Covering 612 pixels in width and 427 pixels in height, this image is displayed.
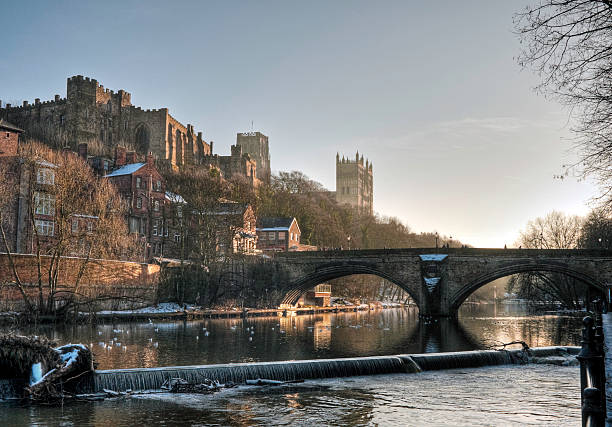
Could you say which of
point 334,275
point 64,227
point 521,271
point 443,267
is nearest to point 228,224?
point 334,275

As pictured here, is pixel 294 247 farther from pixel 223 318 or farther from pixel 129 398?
pixel 129 398

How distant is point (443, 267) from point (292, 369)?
119 feet

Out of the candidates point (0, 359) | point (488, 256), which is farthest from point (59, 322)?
point (488, 256)

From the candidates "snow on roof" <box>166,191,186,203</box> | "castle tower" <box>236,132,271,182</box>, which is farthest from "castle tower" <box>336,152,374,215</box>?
"snow on roof" <box>166,191,186,203</box>

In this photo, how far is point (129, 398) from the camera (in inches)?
654

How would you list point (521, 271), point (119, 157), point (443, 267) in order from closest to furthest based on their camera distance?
1. point (521, 271)
2. point (443, 267)
3. point (119, 157)

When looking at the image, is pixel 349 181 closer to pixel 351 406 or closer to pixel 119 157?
pixel 119 157

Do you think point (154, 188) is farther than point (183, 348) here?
Yes

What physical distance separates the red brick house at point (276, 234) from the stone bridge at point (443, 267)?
18910 millimetres

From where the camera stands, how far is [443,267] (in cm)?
5391

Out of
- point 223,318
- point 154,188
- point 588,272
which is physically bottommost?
point 223,318

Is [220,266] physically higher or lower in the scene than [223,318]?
higher

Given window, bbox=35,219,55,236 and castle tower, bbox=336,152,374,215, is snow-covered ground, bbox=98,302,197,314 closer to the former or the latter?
window, bbox=35,219,55,236

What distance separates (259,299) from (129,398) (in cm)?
4073
